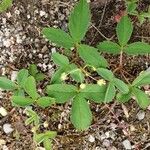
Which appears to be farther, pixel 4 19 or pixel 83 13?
pixel 4 19

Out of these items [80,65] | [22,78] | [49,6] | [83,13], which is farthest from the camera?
[49,6]

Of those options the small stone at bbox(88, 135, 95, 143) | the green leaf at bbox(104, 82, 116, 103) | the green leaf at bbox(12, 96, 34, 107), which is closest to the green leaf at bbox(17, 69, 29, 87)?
the green leaf at bbox(12, 96, 34, 107)

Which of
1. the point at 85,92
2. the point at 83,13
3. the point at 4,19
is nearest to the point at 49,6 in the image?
the point at 4,19

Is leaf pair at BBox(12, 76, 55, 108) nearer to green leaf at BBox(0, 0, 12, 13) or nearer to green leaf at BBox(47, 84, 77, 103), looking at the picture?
green leaf at BBox(47, 84, 77, 103)

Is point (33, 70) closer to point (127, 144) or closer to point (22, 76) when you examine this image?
point (22, 76)

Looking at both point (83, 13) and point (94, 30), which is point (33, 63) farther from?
point (83, 13)

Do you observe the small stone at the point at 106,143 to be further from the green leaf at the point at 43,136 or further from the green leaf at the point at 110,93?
the green leaf at the point at 110,93

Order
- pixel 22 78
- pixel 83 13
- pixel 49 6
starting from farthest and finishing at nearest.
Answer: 1. pixel 49 6
2. pixel 22 78
3. pixel 83 13
